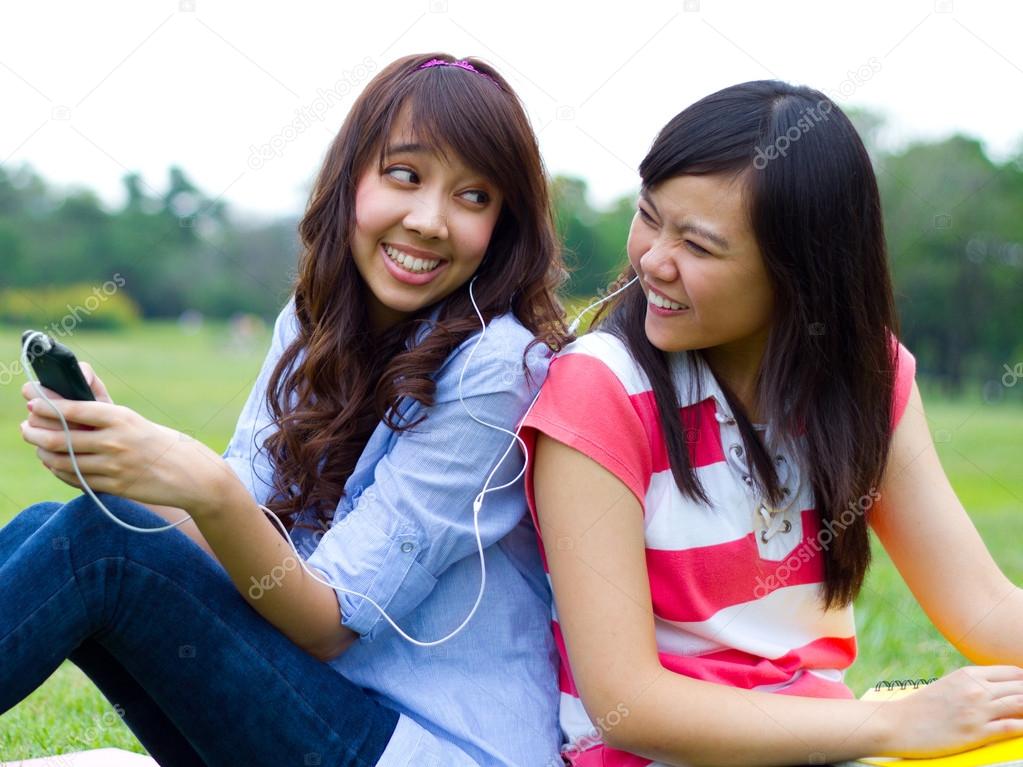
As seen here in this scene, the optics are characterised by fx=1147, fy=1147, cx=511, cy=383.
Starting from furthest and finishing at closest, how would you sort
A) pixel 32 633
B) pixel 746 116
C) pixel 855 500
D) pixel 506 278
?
1. pixel 506 278
2. pixel 855 500
3. pixel 746 116
4. pixel 32 633

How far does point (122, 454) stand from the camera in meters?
1.68

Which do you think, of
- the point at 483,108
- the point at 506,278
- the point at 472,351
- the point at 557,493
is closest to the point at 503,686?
the point at 557,493

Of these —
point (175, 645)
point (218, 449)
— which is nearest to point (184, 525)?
point (175, 645)

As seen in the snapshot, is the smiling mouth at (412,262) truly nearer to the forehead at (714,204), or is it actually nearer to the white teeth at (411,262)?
the white teeth at (411,262)

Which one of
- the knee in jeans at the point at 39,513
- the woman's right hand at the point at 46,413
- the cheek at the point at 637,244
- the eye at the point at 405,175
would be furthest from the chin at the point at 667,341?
the knee in jeans at the point at 39,513

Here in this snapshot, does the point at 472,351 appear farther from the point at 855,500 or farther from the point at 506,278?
the point at 855,500

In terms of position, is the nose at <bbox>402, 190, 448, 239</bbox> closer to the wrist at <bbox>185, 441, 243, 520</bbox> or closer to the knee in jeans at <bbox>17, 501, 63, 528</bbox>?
the wrist at <bbox>185, 441, 243, 520</bbox>

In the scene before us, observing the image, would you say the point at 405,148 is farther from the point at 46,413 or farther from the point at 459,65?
the point at 46,413

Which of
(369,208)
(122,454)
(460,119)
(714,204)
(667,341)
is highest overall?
(714,204)

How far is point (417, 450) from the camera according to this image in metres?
2.01

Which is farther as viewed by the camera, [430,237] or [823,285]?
[430,237]

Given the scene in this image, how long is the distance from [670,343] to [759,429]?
Answer: 0.78ft

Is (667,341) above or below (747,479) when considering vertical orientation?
above

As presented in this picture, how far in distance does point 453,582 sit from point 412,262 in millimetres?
594
